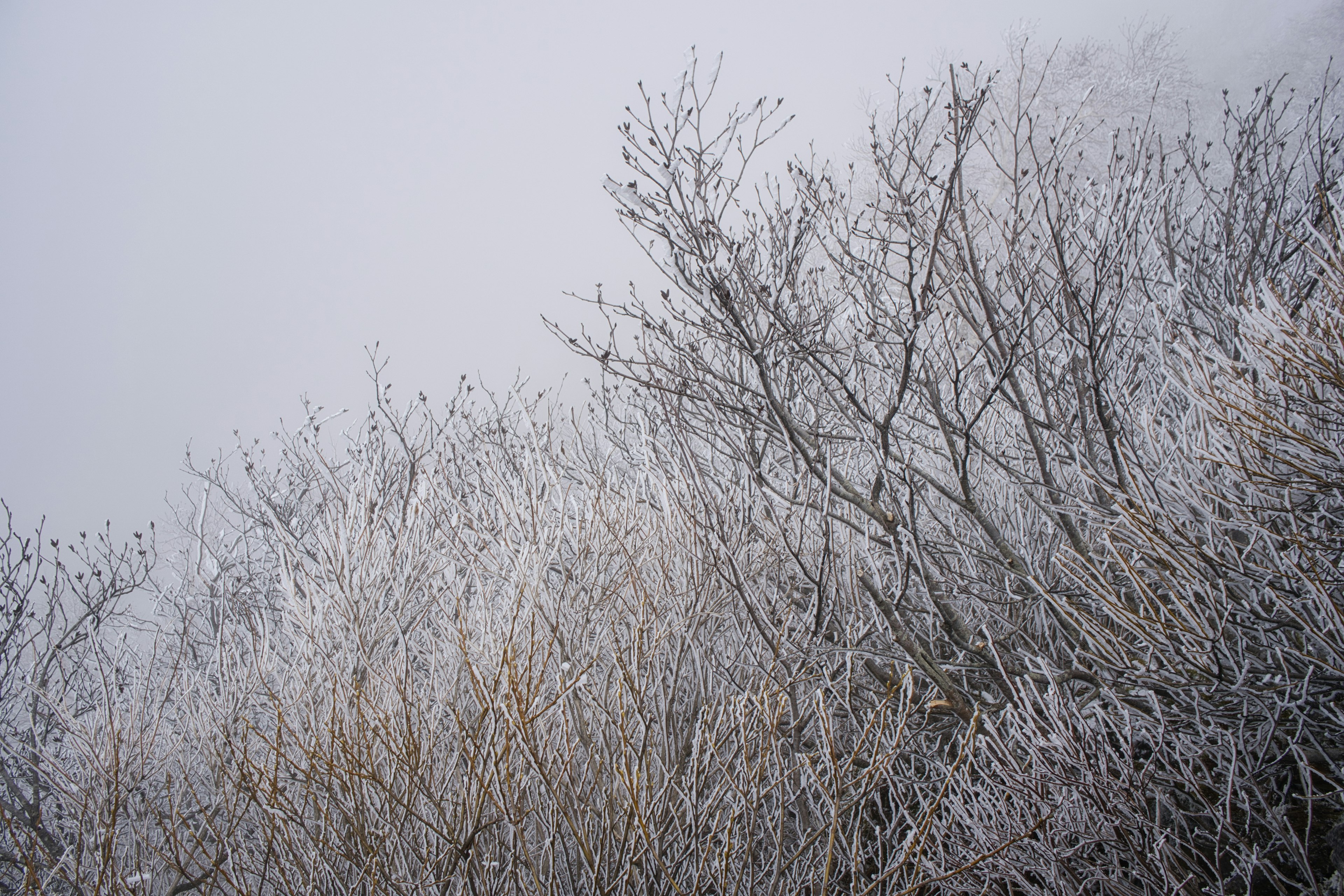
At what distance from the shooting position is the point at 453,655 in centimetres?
397

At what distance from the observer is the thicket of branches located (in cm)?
219

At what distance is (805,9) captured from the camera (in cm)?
14862

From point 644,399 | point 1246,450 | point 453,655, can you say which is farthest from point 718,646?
point 1246,450

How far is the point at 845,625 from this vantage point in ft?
10.9

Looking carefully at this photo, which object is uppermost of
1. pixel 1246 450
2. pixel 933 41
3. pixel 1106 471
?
pixel 933 41

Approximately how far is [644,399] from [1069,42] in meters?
38.9

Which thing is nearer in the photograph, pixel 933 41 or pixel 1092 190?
pixel 1092 190

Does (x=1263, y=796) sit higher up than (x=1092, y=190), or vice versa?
(x=1092, y=190)

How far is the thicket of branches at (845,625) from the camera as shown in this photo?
2.19m

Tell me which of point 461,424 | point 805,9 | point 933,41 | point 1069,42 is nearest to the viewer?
point 461,424

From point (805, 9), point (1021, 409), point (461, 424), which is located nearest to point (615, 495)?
point (1021, 409)

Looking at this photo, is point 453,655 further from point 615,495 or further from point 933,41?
point 933,41

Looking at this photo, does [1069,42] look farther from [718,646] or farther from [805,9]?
[805,9]

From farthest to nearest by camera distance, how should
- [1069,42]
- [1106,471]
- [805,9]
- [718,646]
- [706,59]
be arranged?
1. [805,9]
2. [1069,42]
3. [718,646]
4. [1106,471]
5. [706,59]
